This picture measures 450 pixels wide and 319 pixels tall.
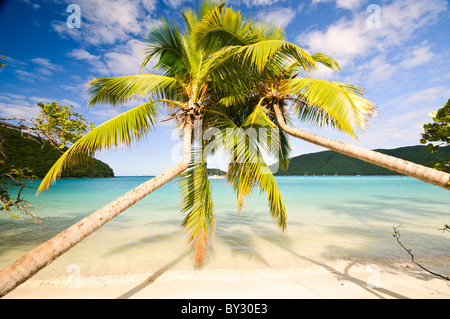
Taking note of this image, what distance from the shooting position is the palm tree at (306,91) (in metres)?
2.51

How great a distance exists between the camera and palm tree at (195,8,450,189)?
2.51m

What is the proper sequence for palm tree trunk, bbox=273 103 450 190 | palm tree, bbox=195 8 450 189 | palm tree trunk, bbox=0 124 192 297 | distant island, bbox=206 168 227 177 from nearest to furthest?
palm tree trunk, bbox=0 124 192 297
palm tree trunk, bbox=273 103 450 190
palm tree, bbox=195 8 450 189
distant island, bbox=206 168 227 177

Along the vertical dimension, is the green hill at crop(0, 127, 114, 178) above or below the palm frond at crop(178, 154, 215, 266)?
above

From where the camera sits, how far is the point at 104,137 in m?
2.98

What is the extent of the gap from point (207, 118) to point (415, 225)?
11.1 meters

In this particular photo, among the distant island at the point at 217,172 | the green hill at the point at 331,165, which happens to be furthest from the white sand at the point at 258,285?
the green hill at the point at 331,165

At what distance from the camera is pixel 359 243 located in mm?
6766

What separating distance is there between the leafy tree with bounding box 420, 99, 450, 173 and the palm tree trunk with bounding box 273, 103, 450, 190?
0.43 metres

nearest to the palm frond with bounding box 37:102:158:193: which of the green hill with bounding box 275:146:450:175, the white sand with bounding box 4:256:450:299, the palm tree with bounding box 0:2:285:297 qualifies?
the palm tree with bounding box 0:2:285:297

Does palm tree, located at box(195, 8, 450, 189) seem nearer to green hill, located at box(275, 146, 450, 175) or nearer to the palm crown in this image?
the palm crown

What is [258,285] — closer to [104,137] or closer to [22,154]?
[104,137]

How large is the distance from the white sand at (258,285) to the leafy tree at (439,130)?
238 cm

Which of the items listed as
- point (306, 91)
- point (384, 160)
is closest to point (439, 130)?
point (384, 160)

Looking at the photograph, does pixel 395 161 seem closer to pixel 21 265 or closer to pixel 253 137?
pixel 253 137
